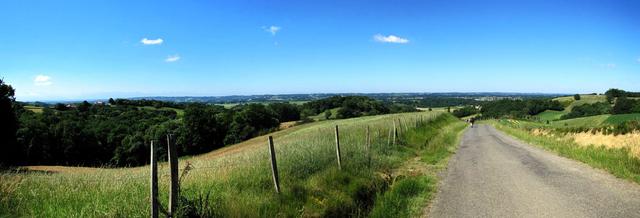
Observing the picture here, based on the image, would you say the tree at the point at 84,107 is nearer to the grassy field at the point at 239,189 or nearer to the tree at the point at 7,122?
the tree at the point at 7,122

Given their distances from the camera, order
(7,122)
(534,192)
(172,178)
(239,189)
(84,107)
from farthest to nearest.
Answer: (84,107)
(7,122)
(534,192)
(239,189)
(172,178)

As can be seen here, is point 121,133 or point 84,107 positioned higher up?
point 84,107

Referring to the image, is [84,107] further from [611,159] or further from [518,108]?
[518,108]

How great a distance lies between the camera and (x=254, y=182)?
8922mm

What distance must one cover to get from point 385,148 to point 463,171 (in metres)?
4.52

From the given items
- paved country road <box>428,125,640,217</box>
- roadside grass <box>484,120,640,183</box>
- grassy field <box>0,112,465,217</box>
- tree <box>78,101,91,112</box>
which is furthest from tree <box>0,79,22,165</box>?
tree <box>78,101,91,112</box>

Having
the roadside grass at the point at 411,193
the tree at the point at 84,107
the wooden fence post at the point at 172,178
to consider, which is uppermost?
the wooden fence post at the point at 172,178

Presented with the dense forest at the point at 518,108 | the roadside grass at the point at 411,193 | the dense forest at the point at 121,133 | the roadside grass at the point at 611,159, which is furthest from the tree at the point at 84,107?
the dense forest at the point at 518,108

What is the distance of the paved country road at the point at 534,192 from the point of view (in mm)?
8062

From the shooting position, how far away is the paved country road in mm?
8062

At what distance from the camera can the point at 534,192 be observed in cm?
986

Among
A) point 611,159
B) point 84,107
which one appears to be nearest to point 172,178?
point 611,159

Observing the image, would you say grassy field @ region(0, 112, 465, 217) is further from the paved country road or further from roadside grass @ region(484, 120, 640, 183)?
roadside grass @ region(484, 120, 640, 183)

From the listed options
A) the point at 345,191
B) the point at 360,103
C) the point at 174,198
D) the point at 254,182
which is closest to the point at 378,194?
the point at 345,191
